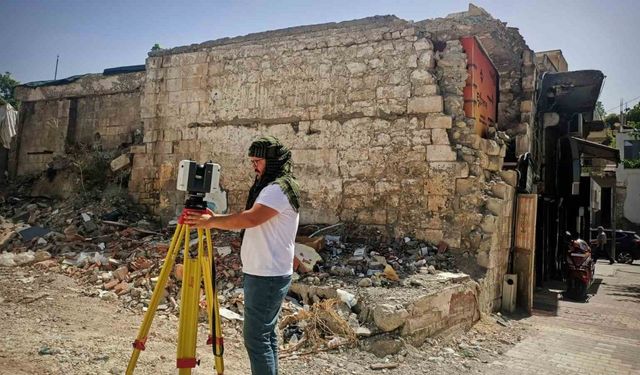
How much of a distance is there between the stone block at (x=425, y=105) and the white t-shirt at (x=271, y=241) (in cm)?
421

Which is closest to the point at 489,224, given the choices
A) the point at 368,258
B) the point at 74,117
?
the point at 368,258

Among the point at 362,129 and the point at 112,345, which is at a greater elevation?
the point at 362,129

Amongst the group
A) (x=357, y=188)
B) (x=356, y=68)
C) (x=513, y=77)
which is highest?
(x=513, y=77)

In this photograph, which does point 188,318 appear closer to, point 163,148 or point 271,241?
point 271,241

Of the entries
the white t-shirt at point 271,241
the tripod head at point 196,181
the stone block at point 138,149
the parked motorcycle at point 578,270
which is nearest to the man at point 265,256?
the white t-shirt at point 271,241

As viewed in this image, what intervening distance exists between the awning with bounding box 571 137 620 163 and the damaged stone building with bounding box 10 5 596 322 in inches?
121

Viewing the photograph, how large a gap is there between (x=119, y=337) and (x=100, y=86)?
7469mm

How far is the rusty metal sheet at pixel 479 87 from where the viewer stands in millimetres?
6320

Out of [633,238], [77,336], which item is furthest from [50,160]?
[633,238]

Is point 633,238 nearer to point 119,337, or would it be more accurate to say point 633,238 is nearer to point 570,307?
point 570,307

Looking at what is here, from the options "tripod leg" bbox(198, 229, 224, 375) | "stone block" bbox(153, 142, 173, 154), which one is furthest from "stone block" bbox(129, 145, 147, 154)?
"tripod leg" bbox(198, 229, 224, 375)

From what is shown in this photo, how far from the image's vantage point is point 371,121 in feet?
21.8

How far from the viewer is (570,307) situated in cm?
757

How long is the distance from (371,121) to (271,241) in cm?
442
